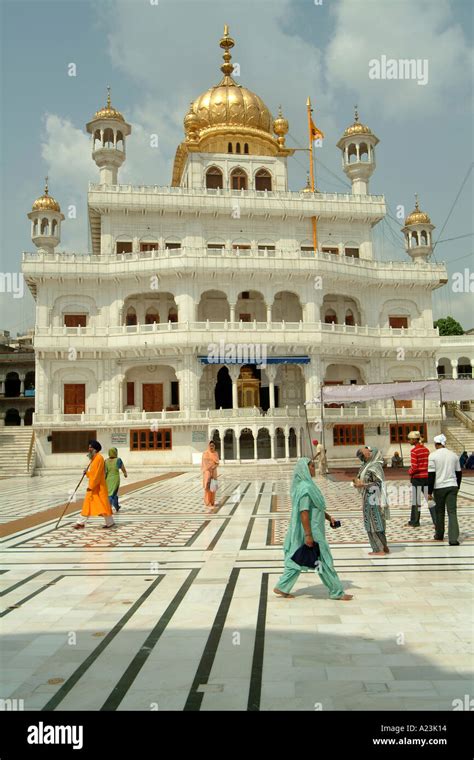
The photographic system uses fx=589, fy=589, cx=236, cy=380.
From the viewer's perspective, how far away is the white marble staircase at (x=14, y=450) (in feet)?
93.6

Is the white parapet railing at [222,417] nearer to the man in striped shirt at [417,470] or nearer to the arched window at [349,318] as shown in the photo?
the arched window at [349,318]

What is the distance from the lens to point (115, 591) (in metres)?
6.39

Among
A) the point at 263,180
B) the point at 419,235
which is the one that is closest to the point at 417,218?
the point at 419,235

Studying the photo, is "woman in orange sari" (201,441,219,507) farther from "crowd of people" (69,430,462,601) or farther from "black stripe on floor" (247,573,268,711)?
"black stripe on floor" (247,573,268,711)

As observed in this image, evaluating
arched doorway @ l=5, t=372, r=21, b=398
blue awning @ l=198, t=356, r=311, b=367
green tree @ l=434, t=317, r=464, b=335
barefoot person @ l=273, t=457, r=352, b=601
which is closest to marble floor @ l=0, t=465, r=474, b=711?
barefoot person @ l=273, t=457, r=352, b=601

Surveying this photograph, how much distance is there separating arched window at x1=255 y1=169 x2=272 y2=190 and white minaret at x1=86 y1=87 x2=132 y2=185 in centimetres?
830

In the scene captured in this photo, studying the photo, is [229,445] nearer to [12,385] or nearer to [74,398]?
[74,398]

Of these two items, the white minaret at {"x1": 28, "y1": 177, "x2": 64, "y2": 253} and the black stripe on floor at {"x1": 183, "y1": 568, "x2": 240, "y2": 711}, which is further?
the white minaret at {"x1": 28, "y1": 177, "x2": 64, "y2": 253}

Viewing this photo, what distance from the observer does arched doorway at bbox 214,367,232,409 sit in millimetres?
35062

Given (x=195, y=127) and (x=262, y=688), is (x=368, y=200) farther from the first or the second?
(x=262, y=688)

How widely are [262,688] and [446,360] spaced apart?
151 feet

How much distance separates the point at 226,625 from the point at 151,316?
3013cm

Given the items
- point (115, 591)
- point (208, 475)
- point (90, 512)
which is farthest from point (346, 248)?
point (115, 591)

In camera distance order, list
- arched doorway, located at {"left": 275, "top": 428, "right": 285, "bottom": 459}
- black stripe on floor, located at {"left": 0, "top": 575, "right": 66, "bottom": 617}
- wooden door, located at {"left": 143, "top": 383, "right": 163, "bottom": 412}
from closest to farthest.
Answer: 1. black stripe on floor, located at {"left": 0, "top": 575, "right": 66, "bottom": 617}
2. arched doorway, located at {"left": 275, "top": 428, "right": 285, "bottom": 459}
3. wooden door, located at {"left": 143, "top": 383, "right": 163, "bottom": 412}
